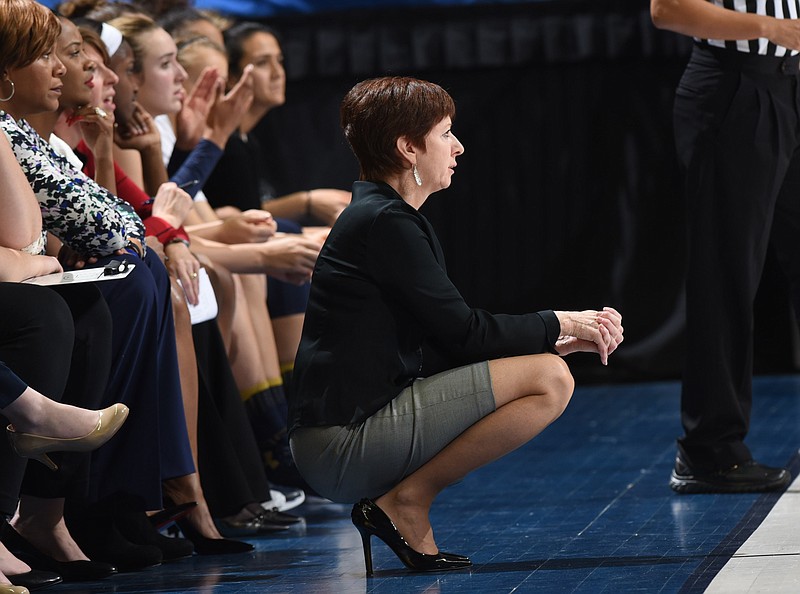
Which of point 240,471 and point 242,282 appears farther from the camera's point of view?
point 242,282

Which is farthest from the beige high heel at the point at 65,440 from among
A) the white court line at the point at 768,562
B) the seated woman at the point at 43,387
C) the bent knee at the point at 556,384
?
the white court line at the point at 768,562

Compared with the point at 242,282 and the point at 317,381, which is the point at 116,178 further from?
the point at 317,381

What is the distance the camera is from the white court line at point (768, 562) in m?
2.56

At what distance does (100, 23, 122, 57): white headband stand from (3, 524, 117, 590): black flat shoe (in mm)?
1427

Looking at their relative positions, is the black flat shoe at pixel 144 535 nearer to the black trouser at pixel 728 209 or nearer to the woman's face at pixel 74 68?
the woman's face at pixel 74 68

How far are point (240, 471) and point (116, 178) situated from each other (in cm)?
82

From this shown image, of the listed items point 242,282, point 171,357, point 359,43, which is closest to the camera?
point 171,357

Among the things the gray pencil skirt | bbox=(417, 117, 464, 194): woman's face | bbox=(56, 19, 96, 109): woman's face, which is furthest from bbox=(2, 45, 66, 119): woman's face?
the gray pencil skirt

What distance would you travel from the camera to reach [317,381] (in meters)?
2.82

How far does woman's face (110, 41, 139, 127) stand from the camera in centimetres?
385

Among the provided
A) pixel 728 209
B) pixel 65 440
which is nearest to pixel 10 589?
pixel 65 440

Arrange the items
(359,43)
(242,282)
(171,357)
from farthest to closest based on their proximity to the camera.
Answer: (359,43), (242,282), (171,357)

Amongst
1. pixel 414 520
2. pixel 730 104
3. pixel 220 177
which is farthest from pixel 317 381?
pixel 220 177

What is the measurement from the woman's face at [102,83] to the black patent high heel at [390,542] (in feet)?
4.43
